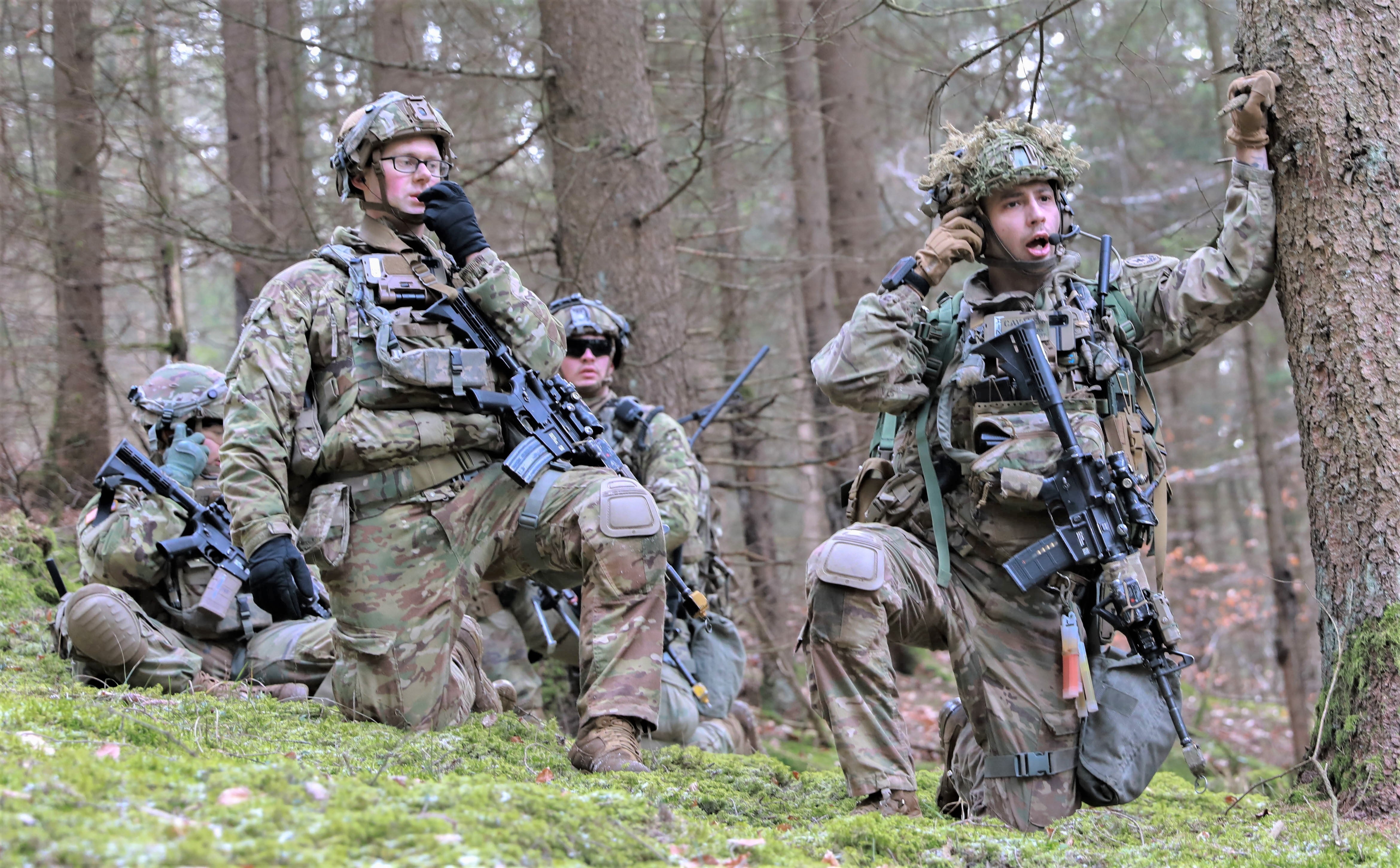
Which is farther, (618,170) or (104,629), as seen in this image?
(618,170)

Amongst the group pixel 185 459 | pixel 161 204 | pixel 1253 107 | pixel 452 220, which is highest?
→ pixel 161 204

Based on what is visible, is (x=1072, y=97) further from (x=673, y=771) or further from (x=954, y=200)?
(x=673, y=771)

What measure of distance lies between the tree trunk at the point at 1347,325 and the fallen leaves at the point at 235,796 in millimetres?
3474

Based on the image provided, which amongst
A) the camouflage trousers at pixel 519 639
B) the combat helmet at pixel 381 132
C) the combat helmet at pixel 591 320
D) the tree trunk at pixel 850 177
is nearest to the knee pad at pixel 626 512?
the combat helmet at pixel 381 132

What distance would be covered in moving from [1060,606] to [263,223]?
637 cm

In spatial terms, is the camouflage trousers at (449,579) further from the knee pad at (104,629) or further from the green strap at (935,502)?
the knee pad at (104,629)

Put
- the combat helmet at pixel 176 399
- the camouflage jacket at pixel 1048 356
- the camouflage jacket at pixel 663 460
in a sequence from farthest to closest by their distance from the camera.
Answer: the combat helmet at pixel 176 399 < the camouflage jacket at pixel 663 460 < the camouflage jacket at pixel 1048 356

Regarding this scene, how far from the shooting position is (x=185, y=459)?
6.54 meters

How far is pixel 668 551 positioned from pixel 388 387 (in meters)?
2.33

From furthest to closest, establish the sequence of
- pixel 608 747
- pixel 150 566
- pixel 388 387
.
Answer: pixel 150 566 → pixel 388 387 → pixel 608 747

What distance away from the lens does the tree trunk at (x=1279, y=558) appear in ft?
36.2

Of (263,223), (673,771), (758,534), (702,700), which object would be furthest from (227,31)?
(673,771)

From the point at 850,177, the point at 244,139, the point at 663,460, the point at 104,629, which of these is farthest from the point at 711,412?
the point at 244,139

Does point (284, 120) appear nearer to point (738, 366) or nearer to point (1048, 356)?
point (738, 366)
